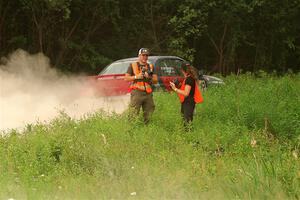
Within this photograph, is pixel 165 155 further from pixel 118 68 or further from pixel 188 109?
pixel 118 68

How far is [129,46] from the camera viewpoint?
33.8m

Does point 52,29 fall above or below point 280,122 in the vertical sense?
above

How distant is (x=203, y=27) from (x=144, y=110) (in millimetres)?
21001

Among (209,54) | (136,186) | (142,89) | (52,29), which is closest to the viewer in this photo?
(136,186)

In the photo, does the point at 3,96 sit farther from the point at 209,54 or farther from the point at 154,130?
the point at 209,54

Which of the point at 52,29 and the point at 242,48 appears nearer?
the point at 52,29

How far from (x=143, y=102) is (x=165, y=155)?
3.38 m

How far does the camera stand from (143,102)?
13.3m

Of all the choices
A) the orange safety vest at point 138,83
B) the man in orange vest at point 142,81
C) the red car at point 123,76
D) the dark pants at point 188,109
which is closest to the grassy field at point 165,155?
the dark pants at point 188,109

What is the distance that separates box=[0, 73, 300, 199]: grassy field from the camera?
7848 mm

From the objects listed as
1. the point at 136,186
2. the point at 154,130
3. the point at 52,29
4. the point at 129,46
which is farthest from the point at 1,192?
the point at 129,46

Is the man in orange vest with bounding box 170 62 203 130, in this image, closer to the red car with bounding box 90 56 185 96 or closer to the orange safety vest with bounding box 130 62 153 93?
the orange safety vest with bounding box 130 62 153 93

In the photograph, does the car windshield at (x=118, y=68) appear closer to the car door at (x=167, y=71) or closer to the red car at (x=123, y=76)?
the red car at (x=123, y=76)

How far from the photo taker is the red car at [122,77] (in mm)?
16203
